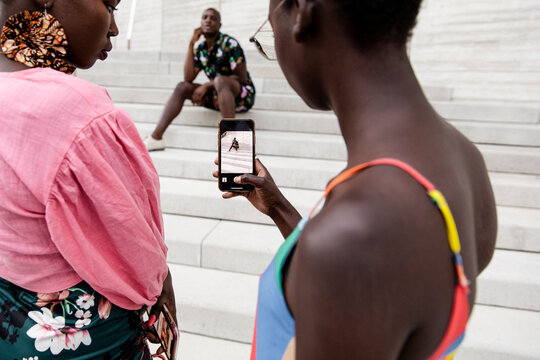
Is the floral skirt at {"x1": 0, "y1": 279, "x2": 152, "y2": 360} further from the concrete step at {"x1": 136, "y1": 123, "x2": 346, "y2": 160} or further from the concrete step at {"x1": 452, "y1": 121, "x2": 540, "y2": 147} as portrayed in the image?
the concrete step at {"x1": 452, "y1": 121, "x2": 540, "y2": 147}

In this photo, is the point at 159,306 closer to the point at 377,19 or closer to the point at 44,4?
the point at 44,4

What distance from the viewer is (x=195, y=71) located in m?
4.64

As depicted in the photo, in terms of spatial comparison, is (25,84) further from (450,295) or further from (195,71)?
(195,71)

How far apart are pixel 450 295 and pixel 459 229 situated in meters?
0.09

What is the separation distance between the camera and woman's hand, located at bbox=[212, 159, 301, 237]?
3.74 feet

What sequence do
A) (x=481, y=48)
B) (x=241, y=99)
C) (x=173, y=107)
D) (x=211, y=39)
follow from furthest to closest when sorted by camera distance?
(x=481, y=48) → (x=211, y=39) → (x=241, y=99) → (x=173, y=107)

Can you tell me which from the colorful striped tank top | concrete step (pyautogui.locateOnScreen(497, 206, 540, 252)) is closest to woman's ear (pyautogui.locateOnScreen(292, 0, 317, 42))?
the colorful striped tank top

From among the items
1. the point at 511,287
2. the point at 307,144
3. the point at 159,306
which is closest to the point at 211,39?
the point at 307,144

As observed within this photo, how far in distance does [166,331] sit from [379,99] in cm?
104

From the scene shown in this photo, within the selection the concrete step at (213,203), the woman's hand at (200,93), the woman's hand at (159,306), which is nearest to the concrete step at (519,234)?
Result: the concrete step at (213,203)

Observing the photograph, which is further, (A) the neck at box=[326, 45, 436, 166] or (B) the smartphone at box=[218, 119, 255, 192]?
(B) the smartphone at box=[218, 119, 255, 192]

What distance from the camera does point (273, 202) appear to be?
119cm

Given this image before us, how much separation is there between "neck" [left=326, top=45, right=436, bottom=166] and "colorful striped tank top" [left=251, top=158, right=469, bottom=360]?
1.9 inches

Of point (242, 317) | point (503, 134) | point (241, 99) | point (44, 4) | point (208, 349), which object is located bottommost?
point (208, 349)
